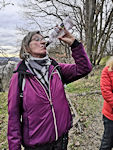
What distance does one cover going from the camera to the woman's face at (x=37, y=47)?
1.62 meters

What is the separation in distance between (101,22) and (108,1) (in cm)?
172

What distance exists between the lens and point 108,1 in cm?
1107

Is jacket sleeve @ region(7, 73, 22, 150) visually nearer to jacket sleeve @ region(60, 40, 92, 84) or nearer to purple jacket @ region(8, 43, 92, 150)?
purple jacket @ region(8, 43, 92, 150)

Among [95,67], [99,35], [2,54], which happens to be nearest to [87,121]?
[2,54]

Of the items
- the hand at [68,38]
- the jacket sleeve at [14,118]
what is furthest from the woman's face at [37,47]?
the jacket sleeve at [14,118]

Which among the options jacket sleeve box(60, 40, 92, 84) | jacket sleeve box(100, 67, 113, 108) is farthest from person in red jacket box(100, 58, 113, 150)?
jacket sleeve box(60, 40, 92, 84)

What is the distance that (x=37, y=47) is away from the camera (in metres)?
1.63

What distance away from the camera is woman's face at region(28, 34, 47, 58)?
1620mm

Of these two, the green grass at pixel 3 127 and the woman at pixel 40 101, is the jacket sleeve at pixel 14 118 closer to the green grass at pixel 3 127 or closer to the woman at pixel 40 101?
the woman at pixel 40 101

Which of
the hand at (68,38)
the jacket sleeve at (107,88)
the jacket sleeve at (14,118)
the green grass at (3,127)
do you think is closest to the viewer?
the jacket sleeve at (14,118)

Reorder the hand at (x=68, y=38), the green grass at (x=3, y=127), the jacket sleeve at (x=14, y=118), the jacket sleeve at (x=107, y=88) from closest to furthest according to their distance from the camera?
the jacket sleeve at (x=14, y=118) < the hand at (x=68, y=38) < the jacket sleeve at (x=107, y=88) < the green grass at (x=3, y=127)

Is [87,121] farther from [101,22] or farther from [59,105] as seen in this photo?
[101,22]

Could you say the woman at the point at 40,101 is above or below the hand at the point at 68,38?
below

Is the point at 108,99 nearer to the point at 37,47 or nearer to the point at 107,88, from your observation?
the point at 107,88
